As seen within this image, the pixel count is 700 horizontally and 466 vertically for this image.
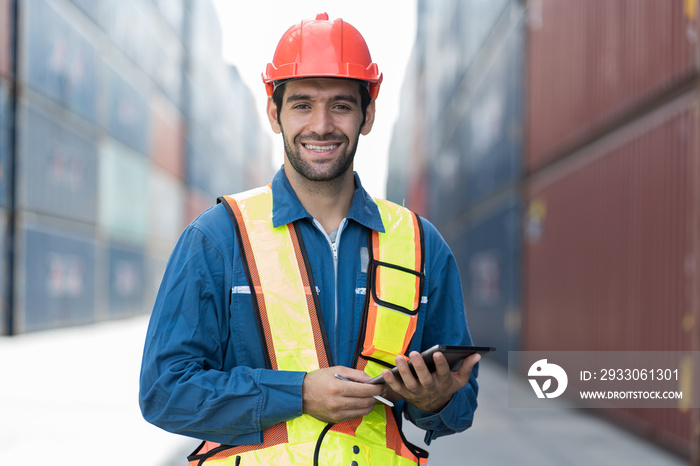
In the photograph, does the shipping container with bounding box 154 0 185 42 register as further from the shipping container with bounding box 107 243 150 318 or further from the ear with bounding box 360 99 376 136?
the ear with bounding box 360 99 376 136

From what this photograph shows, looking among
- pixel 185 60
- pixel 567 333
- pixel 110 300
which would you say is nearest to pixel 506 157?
pixel 567 333

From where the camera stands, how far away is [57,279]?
20.5 metres

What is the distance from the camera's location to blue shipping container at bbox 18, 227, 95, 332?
18625 mm

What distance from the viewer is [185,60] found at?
37469 mm

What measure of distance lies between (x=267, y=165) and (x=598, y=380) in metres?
81.9

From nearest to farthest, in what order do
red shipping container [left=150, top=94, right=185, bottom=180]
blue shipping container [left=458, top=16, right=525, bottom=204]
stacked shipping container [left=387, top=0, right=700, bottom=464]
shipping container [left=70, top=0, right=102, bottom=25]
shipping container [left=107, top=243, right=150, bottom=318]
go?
stacked shipping container [left=387, top=0, right=700, bottom=464] → blue shipping container [left=458, top=16, right=525, bottom=204] → shipping container [left=70, top=0, right=102, bottom=25] → shipping container [left=107, top=243, right=150, bottom=318] → red shipping container [left=150, top=94, right=185, bottom=180]

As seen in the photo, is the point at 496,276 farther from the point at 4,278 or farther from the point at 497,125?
the point at 4,278

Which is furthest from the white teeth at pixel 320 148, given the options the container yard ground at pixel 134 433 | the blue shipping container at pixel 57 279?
the blue shipping container at pixel 57 279

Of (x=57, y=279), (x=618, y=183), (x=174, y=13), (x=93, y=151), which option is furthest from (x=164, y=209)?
(x=618, y=183)

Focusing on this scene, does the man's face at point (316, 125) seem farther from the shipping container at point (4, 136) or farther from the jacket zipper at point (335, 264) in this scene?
the shipping container at point (4, 136)

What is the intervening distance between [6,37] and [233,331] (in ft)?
60.2

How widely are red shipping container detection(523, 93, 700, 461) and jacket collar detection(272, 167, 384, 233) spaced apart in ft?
A: 18.6

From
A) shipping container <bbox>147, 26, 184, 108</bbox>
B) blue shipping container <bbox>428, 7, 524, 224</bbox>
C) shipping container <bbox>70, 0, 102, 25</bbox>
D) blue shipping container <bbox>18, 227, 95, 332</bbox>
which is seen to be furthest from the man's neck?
shipping container <bbox>147, 26, 184, 108</bbox>

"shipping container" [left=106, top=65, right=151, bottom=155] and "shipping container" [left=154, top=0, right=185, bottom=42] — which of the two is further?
"shipping container" [left=154, top=0, right=185, bottom=42]
